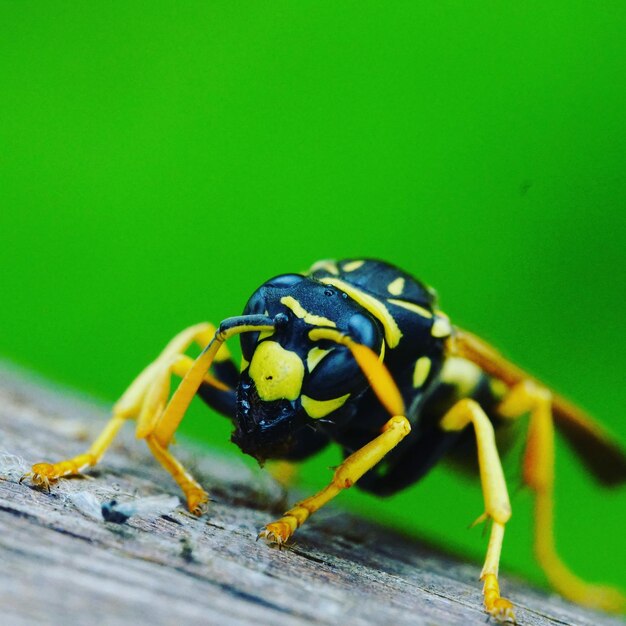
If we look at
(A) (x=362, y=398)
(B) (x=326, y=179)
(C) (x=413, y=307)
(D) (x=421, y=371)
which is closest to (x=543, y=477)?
(D) (x=421, y=371)

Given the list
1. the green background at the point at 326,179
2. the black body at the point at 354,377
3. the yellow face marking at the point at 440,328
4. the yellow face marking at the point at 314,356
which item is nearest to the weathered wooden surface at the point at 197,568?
the black body at the point at 354,377

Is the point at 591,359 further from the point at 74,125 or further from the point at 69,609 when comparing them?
the point at 69,609

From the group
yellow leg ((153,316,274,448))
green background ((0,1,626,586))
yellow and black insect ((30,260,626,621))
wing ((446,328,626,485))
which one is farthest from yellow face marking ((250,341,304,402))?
green background ((0,1,626,586))

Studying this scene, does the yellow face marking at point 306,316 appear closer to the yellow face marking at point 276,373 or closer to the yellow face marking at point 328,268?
the yellow face marking at point 276,373

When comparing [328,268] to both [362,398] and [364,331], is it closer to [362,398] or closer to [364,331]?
[362,398]

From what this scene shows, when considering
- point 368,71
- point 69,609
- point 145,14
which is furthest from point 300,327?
point 145,14

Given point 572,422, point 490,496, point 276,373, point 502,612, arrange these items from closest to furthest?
1. point 502,612
2. point 276,373
3. point 490,496
4. point 572,422

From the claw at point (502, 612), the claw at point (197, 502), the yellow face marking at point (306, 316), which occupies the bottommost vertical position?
the claw at point (197, 502)
